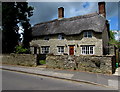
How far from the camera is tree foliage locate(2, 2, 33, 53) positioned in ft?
59.3

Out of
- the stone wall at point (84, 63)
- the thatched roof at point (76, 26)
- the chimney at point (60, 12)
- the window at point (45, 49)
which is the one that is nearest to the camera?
the stone wall at point (84, 63)

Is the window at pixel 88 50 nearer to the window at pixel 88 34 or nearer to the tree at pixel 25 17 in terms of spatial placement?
the window at pixel 88 34

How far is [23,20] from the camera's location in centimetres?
2084

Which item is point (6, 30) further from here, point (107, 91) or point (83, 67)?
point (107, 91)

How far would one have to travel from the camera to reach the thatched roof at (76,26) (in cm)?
1989

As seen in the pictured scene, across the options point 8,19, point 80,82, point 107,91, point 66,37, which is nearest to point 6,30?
point 8,19

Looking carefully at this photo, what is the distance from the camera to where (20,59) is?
51.9 feet

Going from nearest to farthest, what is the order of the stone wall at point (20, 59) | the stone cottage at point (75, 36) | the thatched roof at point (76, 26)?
the stone wall at point (20, 59) → the stone cottage at point (75, 36) → the thatched roof at point (76, 26)

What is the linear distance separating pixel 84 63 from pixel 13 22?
46.5 ft

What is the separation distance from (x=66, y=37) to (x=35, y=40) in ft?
26.6

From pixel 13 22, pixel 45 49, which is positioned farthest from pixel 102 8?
pixel 13 22

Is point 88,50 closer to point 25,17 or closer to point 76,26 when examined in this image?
point 76,26

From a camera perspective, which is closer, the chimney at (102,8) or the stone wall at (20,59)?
the stone wall at (20,59)

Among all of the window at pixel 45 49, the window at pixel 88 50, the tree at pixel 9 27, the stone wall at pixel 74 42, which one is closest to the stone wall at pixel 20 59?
the tree at pixel 9 27
